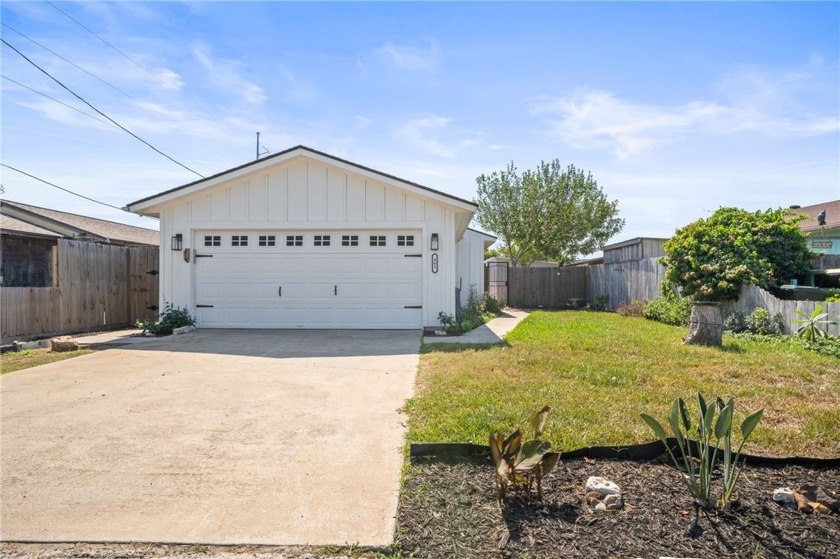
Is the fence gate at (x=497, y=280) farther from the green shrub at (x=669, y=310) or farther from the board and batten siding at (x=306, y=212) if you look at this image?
the board and batten siding at (x=306, y=212)

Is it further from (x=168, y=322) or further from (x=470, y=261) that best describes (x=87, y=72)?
(x=470, y=261)

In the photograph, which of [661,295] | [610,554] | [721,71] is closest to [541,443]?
[610,554]

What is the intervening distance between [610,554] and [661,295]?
39.9 feet

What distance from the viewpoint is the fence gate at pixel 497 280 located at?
1984cm

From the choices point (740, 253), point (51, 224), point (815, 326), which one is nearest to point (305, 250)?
point (51, 224)

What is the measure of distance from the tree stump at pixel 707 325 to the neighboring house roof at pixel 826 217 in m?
9.48

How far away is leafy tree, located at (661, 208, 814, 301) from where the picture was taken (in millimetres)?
9633

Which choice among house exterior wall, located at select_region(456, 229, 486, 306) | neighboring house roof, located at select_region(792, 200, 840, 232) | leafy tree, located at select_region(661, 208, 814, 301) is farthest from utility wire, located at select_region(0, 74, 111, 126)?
neighboring house roof, located at select_region(792, 200, 840, 232)

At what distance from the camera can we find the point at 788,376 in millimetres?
5477

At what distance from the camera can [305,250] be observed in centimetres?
1045

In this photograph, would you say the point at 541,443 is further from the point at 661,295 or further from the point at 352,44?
the point at 661,295

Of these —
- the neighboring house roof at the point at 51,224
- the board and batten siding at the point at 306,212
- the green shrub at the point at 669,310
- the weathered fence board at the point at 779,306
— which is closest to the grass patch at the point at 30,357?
the board and batten siding at the point at 306,212

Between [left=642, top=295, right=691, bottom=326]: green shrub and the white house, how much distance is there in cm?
559

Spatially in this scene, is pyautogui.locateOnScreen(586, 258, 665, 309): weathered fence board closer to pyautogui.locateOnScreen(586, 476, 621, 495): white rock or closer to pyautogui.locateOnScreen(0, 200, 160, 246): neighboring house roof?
pyautogui.locateOnScreen(586, 476, 621, 495): white rock
